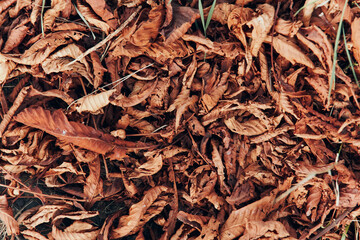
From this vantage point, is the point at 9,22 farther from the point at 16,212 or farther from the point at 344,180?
the point at 344,180

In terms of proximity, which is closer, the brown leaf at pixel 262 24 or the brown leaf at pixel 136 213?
the brown leaf at pixel 262 24

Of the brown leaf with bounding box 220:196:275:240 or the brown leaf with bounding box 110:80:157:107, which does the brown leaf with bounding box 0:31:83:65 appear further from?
the brown leaf with bounding box 220:196:275:240

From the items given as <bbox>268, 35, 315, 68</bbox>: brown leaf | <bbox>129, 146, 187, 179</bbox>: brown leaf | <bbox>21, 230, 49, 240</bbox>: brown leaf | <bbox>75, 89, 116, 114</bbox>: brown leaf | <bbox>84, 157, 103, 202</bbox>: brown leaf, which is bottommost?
<bbox>21, 230, 49, 240</bbox>: brown leaf

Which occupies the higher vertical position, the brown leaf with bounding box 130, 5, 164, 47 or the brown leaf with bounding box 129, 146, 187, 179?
the brown leaf with bounding box 130, 5, 164, 47

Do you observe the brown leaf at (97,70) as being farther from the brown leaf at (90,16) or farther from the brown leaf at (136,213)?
the brown leaf at (136,213)

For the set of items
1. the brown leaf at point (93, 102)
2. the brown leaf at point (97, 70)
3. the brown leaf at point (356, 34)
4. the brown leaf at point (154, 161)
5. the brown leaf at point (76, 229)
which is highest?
the brown leaf at point (356, 34)

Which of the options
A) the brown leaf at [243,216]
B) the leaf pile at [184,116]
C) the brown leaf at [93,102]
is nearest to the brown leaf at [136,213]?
the leaf pile at [184,116]

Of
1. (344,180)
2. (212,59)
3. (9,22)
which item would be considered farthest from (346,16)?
(9,22)

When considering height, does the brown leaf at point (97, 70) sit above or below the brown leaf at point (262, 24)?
below

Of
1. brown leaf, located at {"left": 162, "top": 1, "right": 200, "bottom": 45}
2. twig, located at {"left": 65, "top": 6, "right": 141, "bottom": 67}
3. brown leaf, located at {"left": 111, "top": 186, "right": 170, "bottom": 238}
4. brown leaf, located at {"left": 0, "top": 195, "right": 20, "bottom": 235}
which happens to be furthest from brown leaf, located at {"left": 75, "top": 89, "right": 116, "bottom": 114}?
brown leaf, located at {"left": 0, "top": 195, "right": 20, "bottom": 235}
